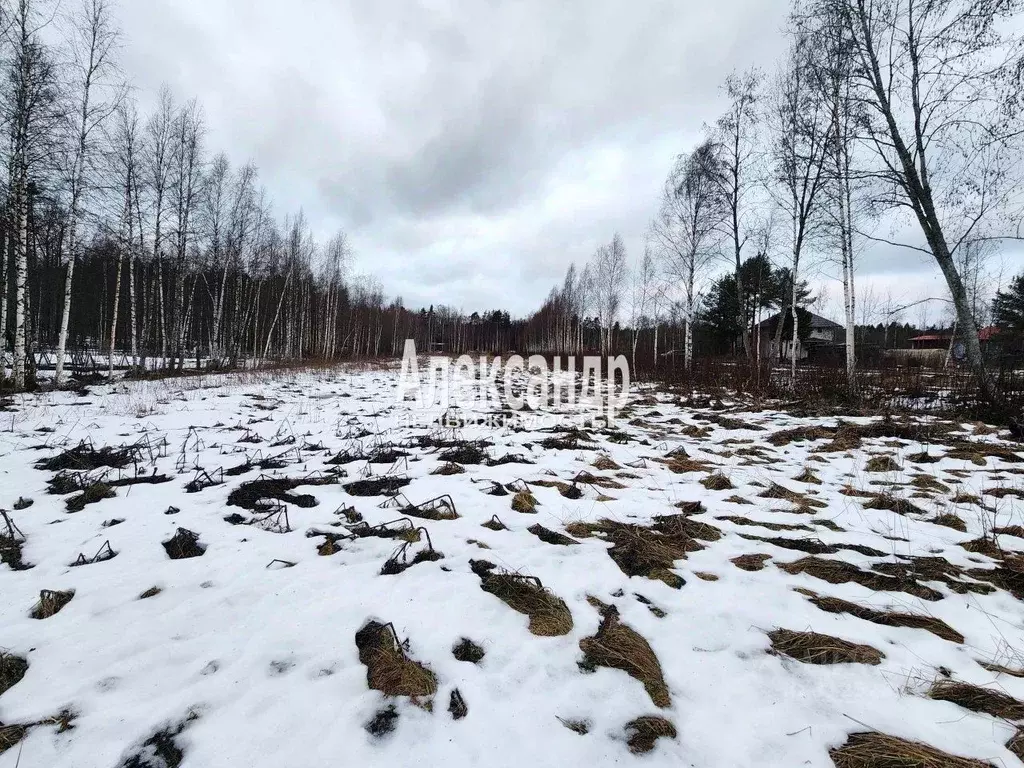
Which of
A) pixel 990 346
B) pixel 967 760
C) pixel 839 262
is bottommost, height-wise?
pixel 967 760

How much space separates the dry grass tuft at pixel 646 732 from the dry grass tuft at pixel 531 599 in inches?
22.5

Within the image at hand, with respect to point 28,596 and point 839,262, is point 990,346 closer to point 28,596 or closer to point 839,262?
point 839,262

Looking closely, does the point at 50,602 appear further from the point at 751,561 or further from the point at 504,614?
the point at 751,561

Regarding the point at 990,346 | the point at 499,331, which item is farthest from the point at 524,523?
the point at 499,331

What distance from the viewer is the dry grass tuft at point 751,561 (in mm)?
2748

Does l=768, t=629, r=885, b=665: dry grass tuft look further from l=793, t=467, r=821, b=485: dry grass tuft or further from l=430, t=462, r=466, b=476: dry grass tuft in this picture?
l=430, t=462, r=466, b=476: dry grass tuft

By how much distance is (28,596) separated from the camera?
227 cm

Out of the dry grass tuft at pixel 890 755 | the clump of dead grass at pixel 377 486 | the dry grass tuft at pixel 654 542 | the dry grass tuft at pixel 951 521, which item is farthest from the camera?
the clump of dead grass at pixel 377 486

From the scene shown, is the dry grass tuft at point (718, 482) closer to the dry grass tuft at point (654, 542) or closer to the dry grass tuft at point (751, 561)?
the dry grass tuft at point (654, 542)

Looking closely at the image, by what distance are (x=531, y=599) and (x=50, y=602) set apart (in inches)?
106

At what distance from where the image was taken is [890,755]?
→ 4.50ft

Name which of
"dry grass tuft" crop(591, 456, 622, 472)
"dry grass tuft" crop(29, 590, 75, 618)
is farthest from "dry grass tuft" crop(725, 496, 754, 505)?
"dry grass tuft" crop(29, 590, 75, 618)

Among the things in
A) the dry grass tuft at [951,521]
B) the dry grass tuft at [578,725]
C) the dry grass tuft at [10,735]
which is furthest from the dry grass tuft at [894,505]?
the dry grass tuft at [10,735]

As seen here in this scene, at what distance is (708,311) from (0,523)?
35.0 m
